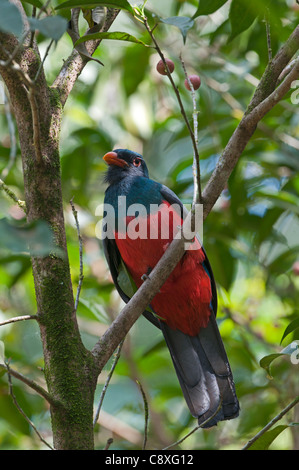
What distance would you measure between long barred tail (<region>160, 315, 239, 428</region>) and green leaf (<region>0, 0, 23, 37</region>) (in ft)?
7.94

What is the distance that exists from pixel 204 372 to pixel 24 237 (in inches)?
102

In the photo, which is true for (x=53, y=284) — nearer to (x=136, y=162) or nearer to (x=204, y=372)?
(x=204, y=372)

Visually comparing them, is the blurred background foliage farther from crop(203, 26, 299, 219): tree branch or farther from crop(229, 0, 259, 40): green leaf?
crop(203, 26, 299, 219): tree branch

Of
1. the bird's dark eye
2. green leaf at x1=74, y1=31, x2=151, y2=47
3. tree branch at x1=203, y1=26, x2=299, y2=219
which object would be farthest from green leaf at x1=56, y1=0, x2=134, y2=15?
the bird's dark eye

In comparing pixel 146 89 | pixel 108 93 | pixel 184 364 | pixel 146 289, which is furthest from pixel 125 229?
pixel 108 93

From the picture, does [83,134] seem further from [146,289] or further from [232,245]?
[146,289]

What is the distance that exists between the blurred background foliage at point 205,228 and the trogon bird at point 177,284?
252 mm

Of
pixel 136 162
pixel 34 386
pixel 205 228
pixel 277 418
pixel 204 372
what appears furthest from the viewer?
pixel 136 162

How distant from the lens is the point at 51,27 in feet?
5.30

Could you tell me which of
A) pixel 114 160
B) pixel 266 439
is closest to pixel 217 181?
pixel 266 439
